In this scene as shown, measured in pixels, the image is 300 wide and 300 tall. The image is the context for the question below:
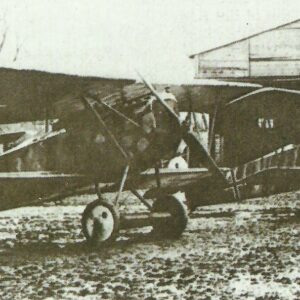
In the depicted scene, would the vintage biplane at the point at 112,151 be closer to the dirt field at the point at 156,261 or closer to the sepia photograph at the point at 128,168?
the sepia photograph at the point at 128,168

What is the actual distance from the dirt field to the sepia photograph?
16 millimetres

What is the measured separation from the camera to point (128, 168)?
21.5 ft

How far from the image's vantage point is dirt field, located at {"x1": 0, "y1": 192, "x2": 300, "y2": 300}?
4406 mm

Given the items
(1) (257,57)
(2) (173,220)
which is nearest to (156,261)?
(2) (173,220)

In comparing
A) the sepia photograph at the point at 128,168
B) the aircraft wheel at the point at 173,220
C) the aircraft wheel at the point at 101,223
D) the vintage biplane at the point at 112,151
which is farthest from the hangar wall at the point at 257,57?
the aircraft wheel at the point at 101,223

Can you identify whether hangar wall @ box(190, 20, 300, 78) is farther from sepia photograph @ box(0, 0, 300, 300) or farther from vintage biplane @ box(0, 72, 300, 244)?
vintage biplane @ box(0, 72, 300, 244)

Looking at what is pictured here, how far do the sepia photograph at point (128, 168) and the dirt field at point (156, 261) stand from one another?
0.02 m

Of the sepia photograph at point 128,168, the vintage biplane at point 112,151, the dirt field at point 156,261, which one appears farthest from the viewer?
the vintage biplane at point 112,151

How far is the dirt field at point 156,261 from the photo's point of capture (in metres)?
4.41

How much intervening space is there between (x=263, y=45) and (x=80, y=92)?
11.7 meters

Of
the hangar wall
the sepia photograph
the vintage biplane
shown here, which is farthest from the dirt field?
the hangar wall

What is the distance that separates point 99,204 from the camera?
20.9 feet

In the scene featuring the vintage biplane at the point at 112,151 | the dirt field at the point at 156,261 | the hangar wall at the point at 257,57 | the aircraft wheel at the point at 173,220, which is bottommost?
the dirt field at the point at 156,261

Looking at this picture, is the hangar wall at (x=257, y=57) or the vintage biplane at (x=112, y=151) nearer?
the vintage biplane at (x=112, y=151)
